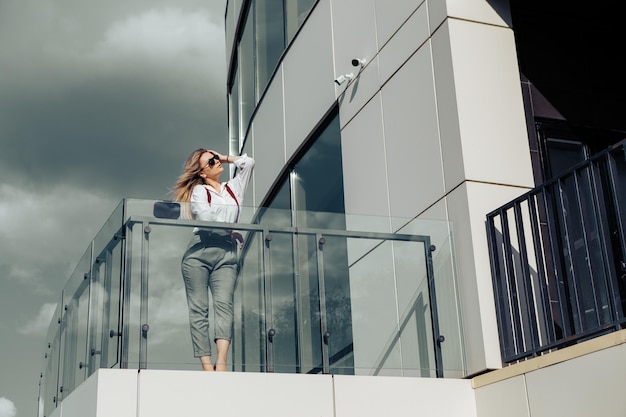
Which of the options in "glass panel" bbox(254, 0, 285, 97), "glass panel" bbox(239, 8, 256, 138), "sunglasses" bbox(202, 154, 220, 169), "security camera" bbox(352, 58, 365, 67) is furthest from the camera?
"glass panel" bbox(239, 8, 256, 138)

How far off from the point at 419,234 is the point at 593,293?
181 cm

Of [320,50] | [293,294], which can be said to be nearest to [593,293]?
[293,294]

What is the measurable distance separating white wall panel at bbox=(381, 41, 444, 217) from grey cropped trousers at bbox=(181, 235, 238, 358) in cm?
218

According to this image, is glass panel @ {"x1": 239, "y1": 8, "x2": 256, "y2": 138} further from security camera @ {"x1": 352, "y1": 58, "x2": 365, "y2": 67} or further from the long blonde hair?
the long blonde hair

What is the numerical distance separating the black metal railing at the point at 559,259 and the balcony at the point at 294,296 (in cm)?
53

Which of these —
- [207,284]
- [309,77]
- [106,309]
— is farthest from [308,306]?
[309,77]

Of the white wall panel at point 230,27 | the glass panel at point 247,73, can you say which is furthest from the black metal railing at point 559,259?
the white wall panel at point 230,27

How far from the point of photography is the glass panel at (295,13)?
531 inches

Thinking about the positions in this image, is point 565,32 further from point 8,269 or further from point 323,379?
point 8,269

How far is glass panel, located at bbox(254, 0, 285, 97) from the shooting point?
1494 centimetres

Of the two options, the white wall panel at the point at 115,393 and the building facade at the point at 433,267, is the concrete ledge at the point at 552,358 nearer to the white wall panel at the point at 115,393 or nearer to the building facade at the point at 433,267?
the building facade at the point at 433,267

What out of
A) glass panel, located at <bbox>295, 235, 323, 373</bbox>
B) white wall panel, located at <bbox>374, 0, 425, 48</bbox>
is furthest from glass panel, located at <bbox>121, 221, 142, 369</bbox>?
white wall panel, located at <bbox>374, 0, 425, 48</bbox>

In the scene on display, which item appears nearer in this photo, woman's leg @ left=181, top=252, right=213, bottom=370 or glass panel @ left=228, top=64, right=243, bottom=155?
woman's leg @ left=181, top=252, right=213, bottom=370

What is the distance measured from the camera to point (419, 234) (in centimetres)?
857
